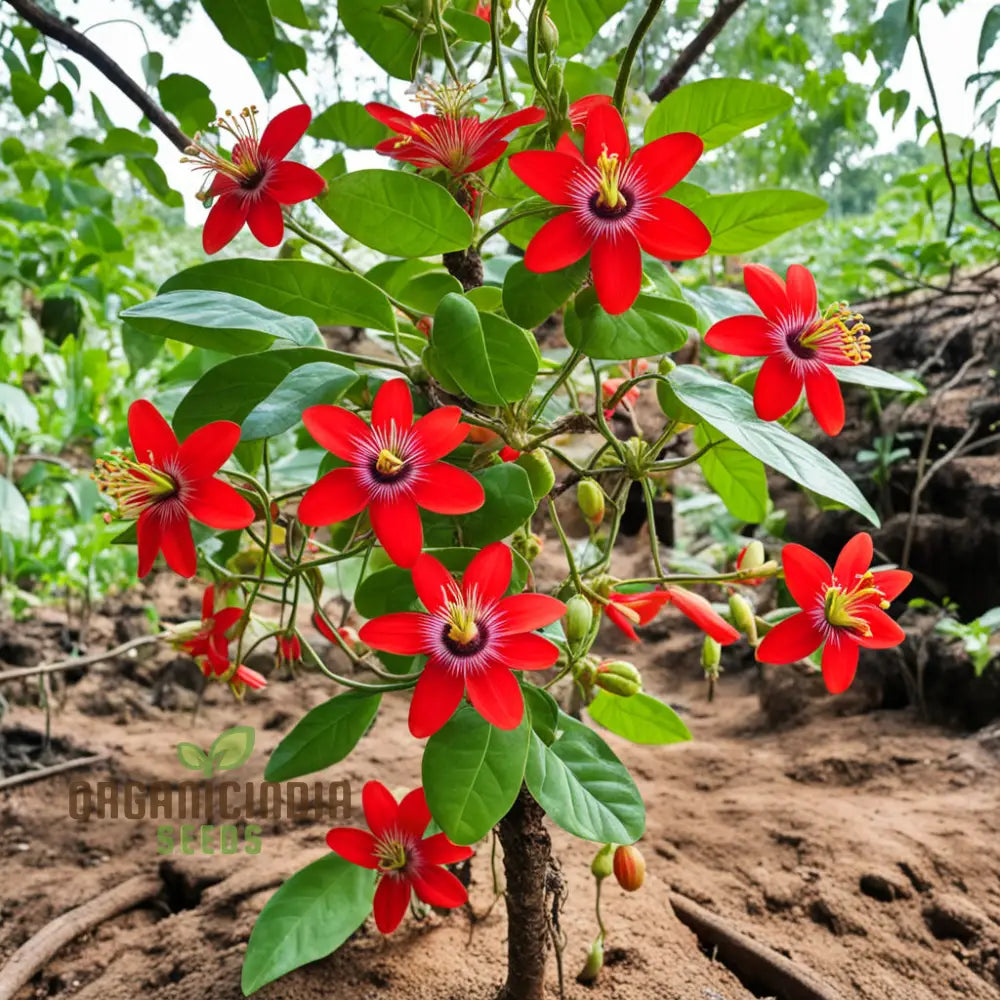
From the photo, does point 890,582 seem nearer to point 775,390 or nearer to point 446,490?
point 775,390

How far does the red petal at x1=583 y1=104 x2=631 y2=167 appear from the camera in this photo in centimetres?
40

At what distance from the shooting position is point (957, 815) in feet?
2.99

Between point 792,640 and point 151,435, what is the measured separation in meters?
0.39

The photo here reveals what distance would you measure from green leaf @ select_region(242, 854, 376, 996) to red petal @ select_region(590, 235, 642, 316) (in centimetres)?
48

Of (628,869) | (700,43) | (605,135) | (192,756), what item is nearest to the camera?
(605,135)

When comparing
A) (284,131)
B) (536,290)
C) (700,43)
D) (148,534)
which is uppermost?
(700,43)

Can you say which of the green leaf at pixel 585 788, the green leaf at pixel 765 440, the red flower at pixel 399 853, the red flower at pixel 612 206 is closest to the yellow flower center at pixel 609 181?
the red flower at pixel 612 206

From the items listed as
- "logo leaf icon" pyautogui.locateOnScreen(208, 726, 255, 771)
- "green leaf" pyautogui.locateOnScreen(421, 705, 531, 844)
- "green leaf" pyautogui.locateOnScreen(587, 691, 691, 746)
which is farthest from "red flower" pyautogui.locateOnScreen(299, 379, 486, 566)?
"logo leaf icon" pyautogui.locateOnScreen(208, 726, 255, 771)

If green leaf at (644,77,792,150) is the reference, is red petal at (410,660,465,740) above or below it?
below

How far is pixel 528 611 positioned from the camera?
431mm

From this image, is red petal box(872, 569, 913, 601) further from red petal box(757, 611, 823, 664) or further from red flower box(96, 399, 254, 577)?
red flower box(96, 399, 254, 577)

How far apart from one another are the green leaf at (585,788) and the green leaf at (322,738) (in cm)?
13

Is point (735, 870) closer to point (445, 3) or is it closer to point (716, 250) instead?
point (716, 250)

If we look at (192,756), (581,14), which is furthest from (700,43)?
(192,756)
